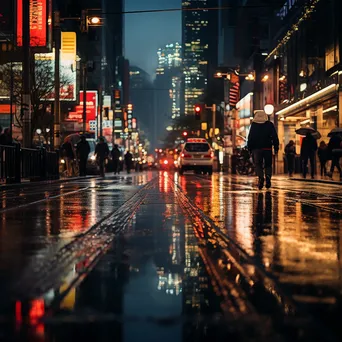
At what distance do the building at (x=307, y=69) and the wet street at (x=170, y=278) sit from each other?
24840 millimetres

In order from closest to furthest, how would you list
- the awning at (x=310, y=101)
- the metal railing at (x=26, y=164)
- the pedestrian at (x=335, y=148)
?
the metal railing at (x=26, y=164) < the pedestrian at (x=335, y=148) < the awning at (x=310, y=101)

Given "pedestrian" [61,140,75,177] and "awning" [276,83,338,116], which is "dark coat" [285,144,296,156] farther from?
"pedestrian" [61,140,75,177]

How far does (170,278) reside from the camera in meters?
5.22

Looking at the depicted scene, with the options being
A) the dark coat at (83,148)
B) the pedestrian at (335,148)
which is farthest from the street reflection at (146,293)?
the dark coat at (83,148)

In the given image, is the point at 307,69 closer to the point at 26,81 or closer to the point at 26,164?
the point at 26,81

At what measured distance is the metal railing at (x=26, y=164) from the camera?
2119cm

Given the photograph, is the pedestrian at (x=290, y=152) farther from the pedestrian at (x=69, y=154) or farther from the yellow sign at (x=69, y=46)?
the yellow sign at (x=69, y=46)

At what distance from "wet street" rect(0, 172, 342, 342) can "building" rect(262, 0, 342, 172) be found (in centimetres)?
2484

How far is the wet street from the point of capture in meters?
3.71

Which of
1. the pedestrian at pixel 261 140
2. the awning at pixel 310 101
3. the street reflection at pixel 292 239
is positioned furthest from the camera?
the awning at pixel 310 101

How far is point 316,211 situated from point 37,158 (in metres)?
17.2

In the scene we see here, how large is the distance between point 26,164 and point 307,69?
2306 cm

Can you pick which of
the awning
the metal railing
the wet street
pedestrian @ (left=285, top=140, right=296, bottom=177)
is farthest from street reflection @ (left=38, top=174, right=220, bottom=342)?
pedestrian @ (left=285, top=140, right=296, bottom=177)

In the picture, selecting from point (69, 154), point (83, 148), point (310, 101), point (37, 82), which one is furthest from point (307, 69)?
point (37, 82)
